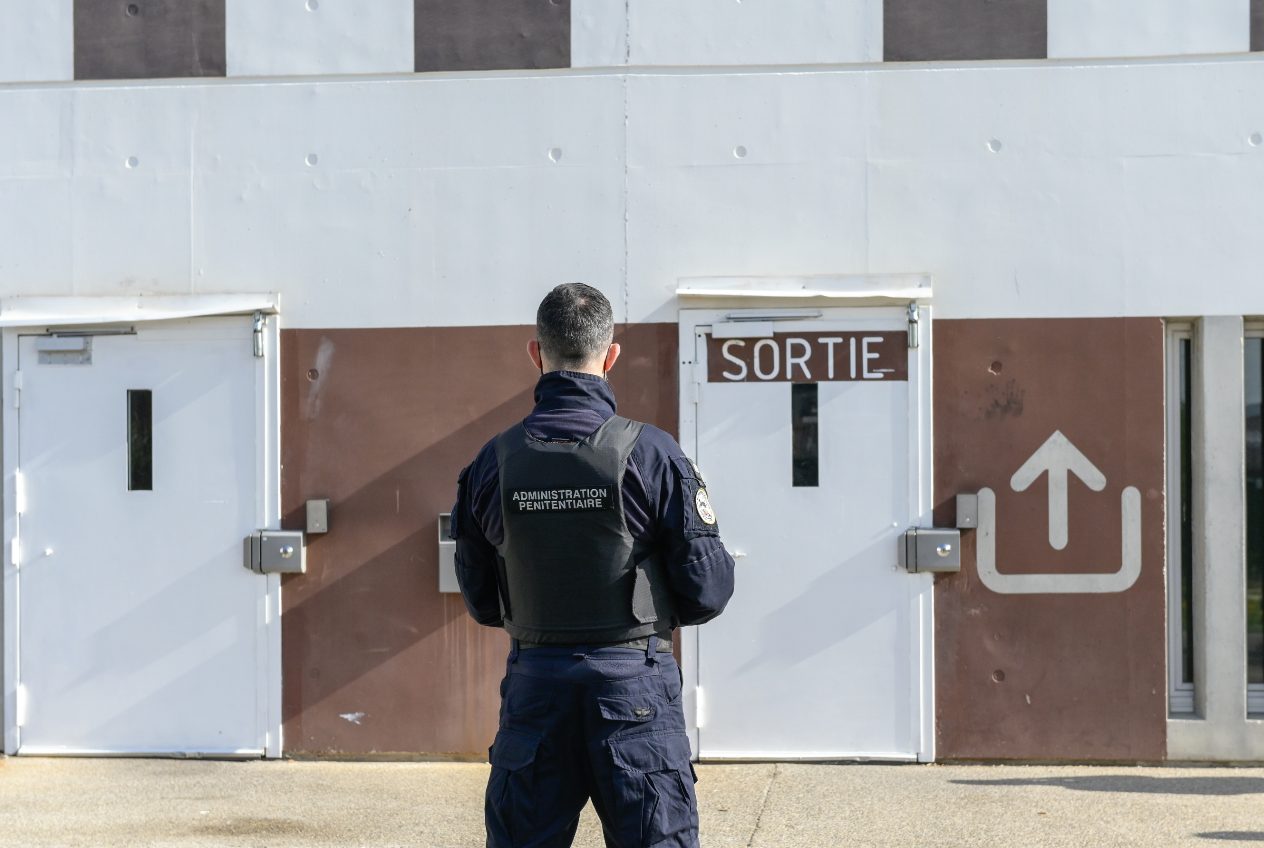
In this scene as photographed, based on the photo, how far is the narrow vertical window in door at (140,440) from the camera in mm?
7227

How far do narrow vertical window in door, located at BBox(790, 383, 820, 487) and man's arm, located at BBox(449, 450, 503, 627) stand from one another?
335 cm

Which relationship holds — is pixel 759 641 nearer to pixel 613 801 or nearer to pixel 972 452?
pixel 972 452

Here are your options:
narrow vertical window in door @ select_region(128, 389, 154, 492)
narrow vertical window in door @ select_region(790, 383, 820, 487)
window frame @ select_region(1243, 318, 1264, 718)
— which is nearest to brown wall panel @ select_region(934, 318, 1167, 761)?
window frame @ select_region(1243, 318, 1264, 718)

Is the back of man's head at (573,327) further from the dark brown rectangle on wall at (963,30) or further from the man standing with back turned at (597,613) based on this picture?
the dark brown rectangle on wall at (963,30)

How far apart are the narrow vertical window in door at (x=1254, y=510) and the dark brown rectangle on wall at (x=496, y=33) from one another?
3846 mm

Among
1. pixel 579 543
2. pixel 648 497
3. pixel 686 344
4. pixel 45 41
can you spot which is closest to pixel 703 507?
pixel 648 497

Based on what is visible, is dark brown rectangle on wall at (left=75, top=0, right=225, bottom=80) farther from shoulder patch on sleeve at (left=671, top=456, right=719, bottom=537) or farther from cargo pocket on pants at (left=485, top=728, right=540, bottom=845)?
cargo pocket on pants at (left=485, top=728, right=540, bottom=845)

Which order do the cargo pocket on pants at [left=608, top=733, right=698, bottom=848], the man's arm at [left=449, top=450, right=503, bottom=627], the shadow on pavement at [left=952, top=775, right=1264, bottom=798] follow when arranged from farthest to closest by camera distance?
the shadow on pavement at [left=952, top=775, right=1264, bottom=798], the man's arm at [left=449, top=450, right=503, bottom=627], the cargo pocket on pants at [left=608, top=733, right=698, bottom=848]

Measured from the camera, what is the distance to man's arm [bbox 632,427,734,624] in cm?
354

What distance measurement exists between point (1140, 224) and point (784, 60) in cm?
196

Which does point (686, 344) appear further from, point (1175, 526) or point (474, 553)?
point (474, 553)

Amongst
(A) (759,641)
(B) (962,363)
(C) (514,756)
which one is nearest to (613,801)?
(C) (514,756)

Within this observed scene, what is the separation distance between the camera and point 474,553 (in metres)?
3.78

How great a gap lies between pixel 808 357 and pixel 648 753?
3.75m
